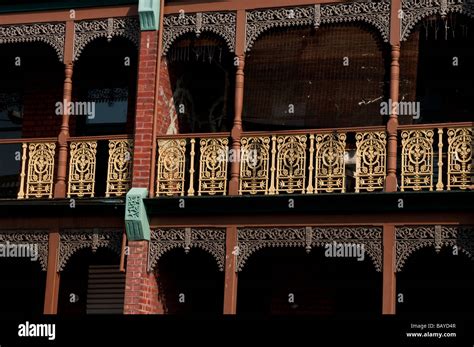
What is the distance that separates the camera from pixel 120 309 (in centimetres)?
2223

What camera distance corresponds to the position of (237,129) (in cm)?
1927

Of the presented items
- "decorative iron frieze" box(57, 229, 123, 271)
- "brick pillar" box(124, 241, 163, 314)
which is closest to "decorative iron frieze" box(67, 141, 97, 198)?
"decorative iron frieze" box(57, 229, 123, 271)

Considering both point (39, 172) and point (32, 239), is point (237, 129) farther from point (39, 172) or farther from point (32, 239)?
point (32, 239)

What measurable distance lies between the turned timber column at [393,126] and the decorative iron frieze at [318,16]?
0.42m

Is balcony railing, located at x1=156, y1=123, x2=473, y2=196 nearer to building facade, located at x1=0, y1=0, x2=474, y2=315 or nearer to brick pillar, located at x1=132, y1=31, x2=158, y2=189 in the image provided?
building facade, located at x1=0, y1=0, x2=474, y2=315

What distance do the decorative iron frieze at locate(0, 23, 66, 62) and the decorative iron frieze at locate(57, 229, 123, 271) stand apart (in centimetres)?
293

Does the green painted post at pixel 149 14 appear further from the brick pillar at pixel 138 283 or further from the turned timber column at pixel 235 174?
the brick pillar at pixel 138 283

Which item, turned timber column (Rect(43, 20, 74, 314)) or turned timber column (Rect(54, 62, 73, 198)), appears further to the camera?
turned timber column (Rect(54, 62, 73, 198))

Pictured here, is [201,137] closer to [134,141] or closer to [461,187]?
[134,141]

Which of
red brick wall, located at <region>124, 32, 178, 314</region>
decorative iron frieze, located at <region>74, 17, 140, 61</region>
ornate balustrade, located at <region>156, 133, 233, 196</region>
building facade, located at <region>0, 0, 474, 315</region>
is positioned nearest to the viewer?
building facade, located at <region>0, 0, 474, 315</region>

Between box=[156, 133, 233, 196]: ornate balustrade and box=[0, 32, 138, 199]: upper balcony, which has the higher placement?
box=[0, 32, 138, 199]: upper balcony

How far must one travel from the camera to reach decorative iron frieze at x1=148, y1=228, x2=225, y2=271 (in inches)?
750

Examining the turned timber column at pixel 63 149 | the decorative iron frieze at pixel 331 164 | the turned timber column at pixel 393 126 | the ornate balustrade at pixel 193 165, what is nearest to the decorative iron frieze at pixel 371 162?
the turned timber column at pixel 393 126

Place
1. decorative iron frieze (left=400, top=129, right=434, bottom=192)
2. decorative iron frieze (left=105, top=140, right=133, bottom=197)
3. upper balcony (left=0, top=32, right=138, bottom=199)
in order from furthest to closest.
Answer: upper balcony (left=0, top=32, right=138, bottom=199) → decorative iron frieze (left=105, top=140, right=133, bottom=197) → decorative iron frieze (left=400, top=129, right=434, bottom=192)
